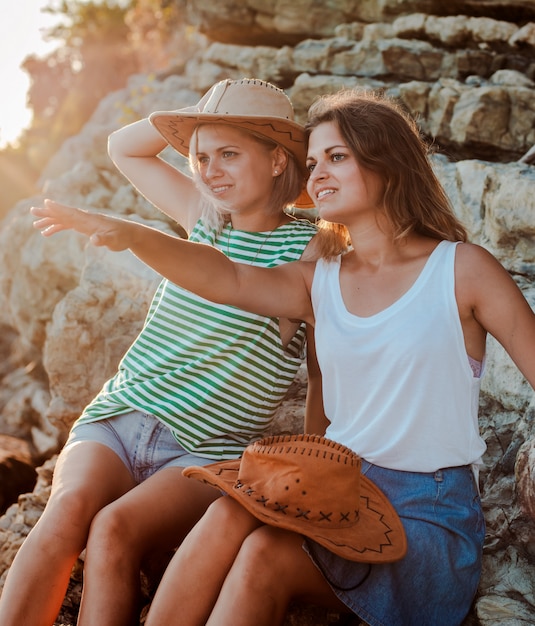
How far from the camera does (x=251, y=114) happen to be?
3.08 meters

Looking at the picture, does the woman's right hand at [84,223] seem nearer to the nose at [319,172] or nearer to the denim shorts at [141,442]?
the nose at [319,172]

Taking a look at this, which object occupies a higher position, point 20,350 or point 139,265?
point 139,265

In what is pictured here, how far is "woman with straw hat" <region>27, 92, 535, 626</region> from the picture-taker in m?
2.19

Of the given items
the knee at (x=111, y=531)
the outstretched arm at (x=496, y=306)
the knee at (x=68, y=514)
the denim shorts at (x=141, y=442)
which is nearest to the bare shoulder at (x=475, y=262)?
the outstretched arm at (x=496, y=306)

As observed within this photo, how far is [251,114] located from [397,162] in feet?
2.47

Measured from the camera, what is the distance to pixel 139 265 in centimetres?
468

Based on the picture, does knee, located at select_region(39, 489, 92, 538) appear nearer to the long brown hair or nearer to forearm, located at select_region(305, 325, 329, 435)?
forearm, located at select_region(305, 325, 329, 435)

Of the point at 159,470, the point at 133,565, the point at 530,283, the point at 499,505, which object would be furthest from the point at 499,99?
the point at 133,565

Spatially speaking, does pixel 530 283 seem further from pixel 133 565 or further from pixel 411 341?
pixel 133 565

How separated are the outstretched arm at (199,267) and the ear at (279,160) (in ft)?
1.82

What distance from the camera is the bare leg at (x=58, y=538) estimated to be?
8.14 feet

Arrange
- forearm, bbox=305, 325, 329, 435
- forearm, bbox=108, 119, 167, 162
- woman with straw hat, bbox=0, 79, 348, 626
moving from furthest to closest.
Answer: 1. forearm, bbox=108, 119, 167, 162
2. forearm, bbox=305, 325, 329, 435
3. woman with straw hat, bbox=0, 79, 348, 626

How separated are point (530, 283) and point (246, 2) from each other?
471 cm

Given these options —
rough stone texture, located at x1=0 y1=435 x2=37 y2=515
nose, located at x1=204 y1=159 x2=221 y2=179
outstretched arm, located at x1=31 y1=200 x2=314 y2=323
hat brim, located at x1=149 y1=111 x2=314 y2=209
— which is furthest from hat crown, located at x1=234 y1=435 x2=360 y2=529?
rough stone texture, located at x1=0 y1=435 x2=37 y2=515
